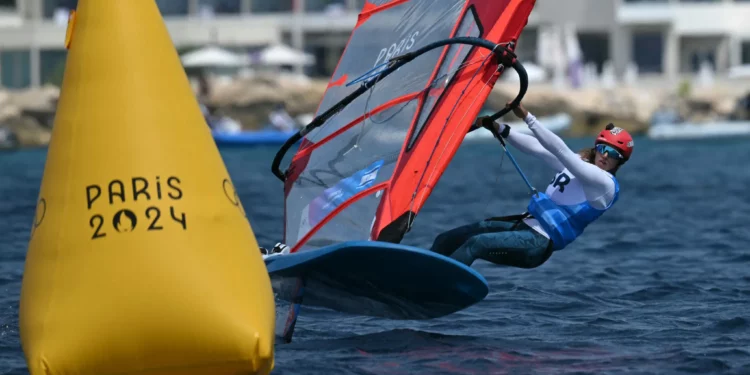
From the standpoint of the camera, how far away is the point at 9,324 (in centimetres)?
920

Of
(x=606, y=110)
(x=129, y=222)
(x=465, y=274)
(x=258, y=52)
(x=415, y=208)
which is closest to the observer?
(x=129, y=222)

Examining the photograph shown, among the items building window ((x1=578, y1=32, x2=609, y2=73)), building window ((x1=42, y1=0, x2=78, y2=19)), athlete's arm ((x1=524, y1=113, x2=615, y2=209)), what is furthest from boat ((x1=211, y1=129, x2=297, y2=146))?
athlete's arm ((x1=524, y1=113, x2=615, y2=209))

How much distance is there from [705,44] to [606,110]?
894cm

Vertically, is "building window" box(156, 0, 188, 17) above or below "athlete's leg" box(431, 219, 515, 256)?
below

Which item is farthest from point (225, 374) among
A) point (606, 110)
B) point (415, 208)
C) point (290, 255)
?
point (606, 110)

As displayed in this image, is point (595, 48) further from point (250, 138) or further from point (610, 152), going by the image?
point (610, 152)

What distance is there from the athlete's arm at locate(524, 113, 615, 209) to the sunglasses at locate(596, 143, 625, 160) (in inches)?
6.4

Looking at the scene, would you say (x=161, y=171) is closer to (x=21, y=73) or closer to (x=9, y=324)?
(x=9, y=324)

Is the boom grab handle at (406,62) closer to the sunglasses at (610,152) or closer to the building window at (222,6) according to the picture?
the sunglasses at (610,152)

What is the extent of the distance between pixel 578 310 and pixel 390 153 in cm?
211

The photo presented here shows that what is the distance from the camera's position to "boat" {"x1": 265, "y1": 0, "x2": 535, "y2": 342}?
7.89 m

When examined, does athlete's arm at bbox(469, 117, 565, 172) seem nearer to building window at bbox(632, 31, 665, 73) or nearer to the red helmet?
the red helmet

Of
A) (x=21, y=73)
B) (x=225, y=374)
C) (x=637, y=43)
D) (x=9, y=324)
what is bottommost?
(x=21, y=73)

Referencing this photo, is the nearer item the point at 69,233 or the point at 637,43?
the point at 69,233
